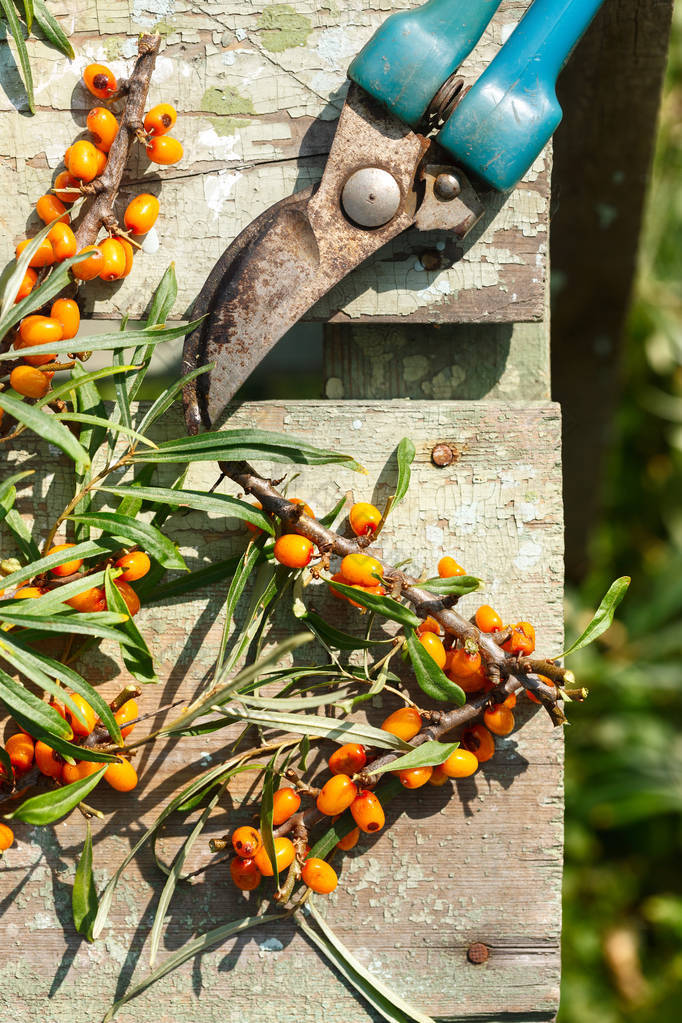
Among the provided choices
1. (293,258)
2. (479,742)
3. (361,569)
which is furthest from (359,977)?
(293,258)

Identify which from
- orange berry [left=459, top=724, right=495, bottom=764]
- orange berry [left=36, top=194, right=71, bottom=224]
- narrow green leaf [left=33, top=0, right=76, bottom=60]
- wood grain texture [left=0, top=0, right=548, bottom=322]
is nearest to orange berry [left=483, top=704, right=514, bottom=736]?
orange berry [left=459, top=724, right=495, bottom=764]

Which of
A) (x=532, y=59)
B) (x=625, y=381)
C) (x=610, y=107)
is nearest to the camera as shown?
(x=532, y=59)

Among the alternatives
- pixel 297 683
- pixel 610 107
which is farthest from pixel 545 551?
pixel 610 107

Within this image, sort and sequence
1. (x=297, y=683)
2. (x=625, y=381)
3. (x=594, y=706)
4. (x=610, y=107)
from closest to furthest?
1. (x=297, y=683)
2. (x=610, y=107)
3. (x=594, y=706)
4. (x=625, y=381)

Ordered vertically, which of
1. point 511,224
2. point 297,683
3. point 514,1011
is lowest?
point 514,1011

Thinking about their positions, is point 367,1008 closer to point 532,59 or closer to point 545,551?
point 545,551

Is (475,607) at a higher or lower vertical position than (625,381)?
lower

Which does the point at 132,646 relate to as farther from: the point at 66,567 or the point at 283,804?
the point at 283,804

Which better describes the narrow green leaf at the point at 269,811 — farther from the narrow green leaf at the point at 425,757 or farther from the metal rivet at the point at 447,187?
the metal rivet at the point at 447,187
